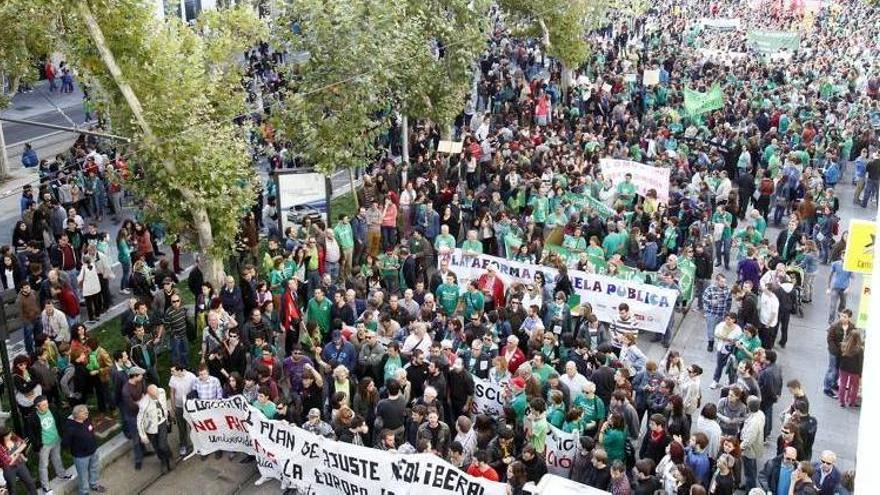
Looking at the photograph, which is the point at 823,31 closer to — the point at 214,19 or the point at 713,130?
the point at 713,130

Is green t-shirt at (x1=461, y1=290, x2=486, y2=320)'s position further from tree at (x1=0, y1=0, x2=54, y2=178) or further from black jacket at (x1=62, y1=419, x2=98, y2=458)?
tree at (x1=0, y1=0, x2=54, y2=178)

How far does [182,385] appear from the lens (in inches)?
505

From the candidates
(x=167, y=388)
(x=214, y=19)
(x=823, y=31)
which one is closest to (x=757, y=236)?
(x=167, y=388)

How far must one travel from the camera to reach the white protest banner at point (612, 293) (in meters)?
15.9

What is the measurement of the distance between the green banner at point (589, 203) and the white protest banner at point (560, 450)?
834 cm

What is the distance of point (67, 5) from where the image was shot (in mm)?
14648

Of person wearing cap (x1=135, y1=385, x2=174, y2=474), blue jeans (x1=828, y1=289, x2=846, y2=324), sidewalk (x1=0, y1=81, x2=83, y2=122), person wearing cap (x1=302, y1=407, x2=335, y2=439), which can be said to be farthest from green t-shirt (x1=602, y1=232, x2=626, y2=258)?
sidewalk (x1=0, y1=81, x2=83, y2=122)

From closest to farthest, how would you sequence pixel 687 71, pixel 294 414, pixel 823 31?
1. pixel 294 414
2. pixel 687 71
3. pixel 823 31

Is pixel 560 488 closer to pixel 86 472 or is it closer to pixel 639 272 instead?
pixel 86 472

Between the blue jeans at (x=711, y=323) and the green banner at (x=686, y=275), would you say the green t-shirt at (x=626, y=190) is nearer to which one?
the green banner at (x=686, y=275)

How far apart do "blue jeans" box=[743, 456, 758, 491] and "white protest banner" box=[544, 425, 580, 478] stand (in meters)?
2.02

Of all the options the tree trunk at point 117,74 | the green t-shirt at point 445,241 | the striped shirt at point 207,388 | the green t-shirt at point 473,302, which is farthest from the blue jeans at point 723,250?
the tree trunk at point 117,74

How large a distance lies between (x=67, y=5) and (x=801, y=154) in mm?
15438

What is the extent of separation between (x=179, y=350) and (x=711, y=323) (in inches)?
319
